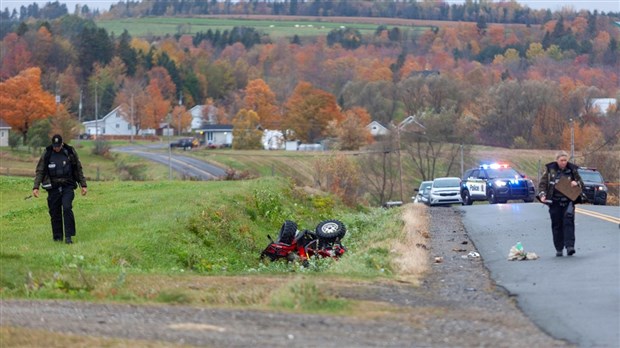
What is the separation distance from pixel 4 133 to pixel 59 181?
3333 inches

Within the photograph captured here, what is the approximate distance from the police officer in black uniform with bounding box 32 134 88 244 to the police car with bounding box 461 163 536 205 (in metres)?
22.4

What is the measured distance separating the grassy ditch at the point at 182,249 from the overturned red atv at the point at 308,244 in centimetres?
40

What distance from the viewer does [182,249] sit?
71.3 ft

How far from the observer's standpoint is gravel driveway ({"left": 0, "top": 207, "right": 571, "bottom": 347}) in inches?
411

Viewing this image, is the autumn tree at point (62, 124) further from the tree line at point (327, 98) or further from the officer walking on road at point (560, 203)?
the officer walking on road at point (560, 203)

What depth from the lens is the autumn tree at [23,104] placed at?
101 m

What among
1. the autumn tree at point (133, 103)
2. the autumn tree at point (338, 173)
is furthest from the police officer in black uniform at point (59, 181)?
the autumn tree at point (133, 103)

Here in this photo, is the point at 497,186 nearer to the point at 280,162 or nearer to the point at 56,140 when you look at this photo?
the point at 56,140

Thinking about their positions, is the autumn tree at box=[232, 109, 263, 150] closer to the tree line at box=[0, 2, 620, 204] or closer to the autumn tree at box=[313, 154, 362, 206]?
the tree line at box=[0, 2, 620, 204]

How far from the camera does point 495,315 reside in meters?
12.3

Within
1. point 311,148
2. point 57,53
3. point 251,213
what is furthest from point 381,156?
point 57,53

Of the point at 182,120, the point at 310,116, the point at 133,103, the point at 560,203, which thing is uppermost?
the point at 560,203

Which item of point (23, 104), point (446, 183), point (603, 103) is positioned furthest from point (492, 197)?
point (603, 103)

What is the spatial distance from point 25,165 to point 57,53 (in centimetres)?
10400
